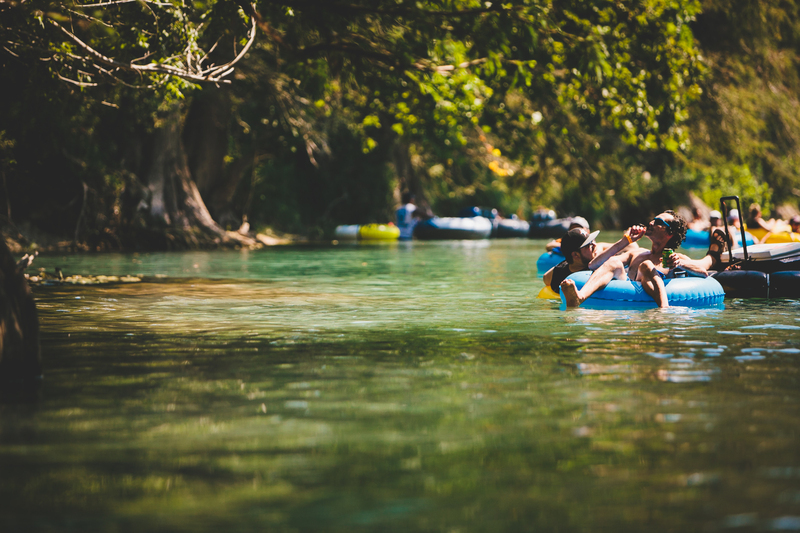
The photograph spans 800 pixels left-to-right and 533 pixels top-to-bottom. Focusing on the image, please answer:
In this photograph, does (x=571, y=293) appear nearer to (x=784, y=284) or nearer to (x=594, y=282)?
(x=594, y=282)

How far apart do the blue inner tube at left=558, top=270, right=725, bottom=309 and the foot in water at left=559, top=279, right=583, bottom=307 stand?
0.15 m

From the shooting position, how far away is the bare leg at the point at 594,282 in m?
11.7

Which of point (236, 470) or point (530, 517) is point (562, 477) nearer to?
point (530, 517)

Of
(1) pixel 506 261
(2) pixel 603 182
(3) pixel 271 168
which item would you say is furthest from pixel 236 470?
(3) pixel 271 168

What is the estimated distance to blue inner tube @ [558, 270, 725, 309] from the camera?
11.9 meters

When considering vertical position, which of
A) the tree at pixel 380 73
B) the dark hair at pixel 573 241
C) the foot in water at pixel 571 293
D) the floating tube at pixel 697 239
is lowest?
the foot in water at pixel 571 293

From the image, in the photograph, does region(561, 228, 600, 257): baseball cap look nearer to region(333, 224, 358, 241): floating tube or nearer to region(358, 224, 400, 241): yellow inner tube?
region(358, 224, 400, 241): yellow inner tube

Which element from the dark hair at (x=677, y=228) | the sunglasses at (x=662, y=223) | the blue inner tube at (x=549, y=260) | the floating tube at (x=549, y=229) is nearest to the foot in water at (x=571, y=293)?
the sunglasses at (x=662, y=223)

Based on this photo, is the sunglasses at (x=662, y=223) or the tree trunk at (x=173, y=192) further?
the tree trunk at (x=173, y=192)

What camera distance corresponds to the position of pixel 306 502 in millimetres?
4219

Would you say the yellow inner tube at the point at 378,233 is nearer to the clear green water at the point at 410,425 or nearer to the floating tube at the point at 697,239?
the floating tube at the point at 697,239

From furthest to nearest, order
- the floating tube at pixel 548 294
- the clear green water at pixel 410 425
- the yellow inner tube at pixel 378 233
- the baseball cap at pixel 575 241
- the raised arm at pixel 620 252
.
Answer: the yellow inner tube at pixel 378 233 → the floating tube at pixel 548 294 → the baseball cap at pixel 575 241 → the raised arm at pixel 620 252 → the clear green water at pixel 410 425

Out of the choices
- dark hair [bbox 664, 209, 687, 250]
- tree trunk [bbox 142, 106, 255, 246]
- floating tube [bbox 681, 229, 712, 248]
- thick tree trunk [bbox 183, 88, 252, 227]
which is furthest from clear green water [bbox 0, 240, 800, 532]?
thick tree trunk [bbox 183, 88, 252, 227]

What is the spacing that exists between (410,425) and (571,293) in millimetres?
6334
